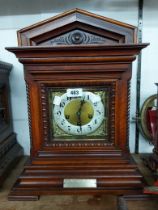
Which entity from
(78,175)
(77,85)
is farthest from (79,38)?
(78,175)

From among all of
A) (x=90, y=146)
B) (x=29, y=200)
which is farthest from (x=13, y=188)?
(x=90, y=146)

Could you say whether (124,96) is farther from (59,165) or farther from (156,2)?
Result: (156,2)

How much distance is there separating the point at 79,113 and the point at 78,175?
17cm

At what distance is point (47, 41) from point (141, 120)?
471mm

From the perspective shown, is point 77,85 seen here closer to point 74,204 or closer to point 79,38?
point 79,38

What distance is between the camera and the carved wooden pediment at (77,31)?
562 millimetres

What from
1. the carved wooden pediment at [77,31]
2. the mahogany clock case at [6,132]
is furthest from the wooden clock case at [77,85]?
the mahogany clock case at [6,132]

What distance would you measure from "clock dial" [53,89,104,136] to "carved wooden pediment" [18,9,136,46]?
0.15 m

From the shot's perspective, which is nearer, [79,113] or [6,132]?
[79,113]

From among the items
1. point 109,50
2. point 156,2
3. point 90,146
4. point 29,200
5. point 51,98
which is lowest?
point 29,200

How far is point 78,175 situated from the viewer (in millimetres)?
595

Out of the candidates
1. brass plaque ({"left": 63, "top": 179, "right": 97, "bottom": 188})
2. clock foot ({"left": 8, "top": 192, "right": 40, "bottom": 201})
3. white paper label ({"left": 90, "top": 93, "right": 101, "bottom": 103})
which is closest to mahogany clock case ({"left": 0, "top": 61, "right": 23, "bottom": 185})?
clock foot ({"left": 8, "top": 192, "right": 40, "bottom": 201})

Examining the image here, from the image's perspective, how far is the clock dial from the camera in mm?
604

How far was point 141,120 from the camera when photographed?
2.71 ft
